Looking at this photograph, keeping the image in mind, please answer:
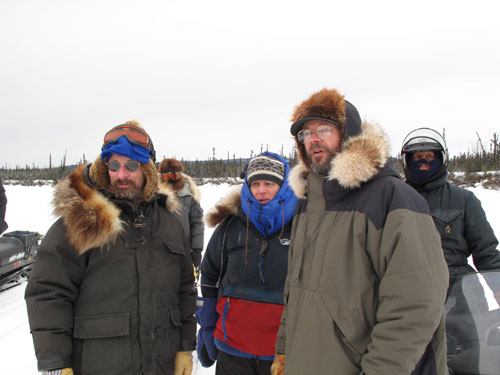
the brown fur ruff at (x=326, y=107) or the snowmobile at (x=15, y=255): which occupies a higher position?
the brown fur ruff at (x=326, y=107)

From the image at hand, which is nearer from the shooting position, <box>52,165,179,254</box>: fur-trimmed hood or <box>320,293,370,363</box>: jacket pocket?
<box>320,293,370,363</box>: jacket pocket

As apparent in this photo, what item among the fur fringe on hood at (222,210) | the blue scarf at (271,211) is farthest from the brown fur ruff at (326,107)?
the fur fringe on hood at (222,210)

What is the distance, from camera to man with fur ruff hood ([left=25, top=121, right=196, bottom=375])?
1.55 m

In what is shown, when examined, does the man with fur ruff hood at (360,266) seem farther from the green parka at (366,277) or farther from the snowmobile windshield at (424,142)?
the snowmobile windshield at (424,142)

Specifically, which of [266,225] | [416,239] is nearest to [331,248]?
[416,239]

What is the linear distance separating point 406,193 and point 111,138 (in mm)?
1671

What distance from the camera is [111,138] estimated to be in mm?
1947

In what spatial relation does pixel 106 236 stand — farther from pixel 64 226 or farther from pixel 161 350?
pixel 161 350

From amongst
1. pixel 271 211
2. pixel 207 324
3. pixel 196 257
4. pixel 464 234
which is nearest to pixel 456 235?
pixel 464 234

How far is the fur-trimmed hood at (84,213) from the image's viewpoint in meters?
1.61

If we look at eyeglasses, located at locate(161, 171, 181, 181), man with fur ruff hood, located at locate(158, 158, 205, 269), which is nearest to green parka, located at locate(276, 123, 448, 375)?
man with fur ruff hood, located at locate(158, 158, 205, 269)

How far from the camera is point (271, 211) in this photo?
2135 mm

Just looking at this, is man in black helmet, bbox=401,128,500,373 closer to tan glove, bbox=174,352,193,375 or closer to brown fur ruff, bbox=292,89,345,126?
brown fur ruff, bbox=292,89,345,126

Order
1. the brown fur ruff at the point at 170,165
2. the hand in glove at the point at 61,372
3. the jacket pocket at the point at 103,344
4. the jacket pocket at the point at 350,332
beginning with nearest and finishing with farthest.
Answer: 1. the jacket pocket at the point at 350,332
2. the hand in glove at the point at 61,372
3. the jacket pocket at the point at 103,344
4. the brown fur ruff at the point at 170,165
